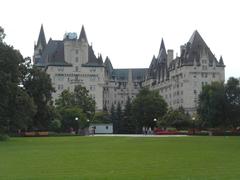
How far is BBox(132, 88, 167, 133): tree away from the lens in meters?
122

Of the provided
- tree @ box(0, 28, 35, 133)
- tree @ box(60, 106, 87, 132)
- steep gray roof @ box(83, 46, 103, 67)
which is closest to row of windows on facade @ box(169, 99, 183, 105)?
steep gray roof @ box(83, 46, 103, 67)

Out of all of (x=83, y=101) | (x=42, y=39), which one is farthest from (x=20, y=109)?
(x=42, y=39)

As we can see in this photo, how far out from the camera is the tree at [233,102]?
88.7 m

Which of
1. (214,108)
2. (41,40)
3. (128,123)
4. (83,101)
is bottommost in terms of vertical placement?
(128,123)

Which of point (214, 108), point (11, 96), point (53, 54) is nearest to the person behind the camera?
point (11, 96)

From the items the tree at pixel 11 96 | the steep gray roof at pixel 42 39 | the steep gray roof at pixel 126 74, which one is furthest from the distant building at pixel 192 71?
the tree at pixel 11 96

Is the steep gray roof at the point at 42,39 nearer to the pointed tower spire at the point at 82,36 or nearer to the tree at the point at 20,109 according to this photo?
the pointed tower spire at the point at 82,36

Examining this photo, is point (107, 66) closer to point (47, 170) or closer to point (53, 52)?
point (53, 52)

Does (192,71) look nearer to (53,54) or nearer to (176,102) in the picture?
(176,102)

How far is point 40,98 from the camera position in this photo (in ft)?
230

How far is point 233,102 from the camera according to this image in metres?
89.9

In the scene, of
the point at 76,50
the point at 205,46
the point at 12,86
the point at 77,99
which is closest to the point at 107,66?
the point at 76,50

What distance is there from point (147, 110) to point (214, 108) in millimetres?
35993

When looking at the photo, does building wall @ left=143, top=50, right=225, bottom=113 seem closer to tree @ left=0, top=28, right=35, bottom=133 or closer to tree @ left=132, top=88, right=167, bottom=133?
tree @ left=132, top=88, right=167, bottom=133
